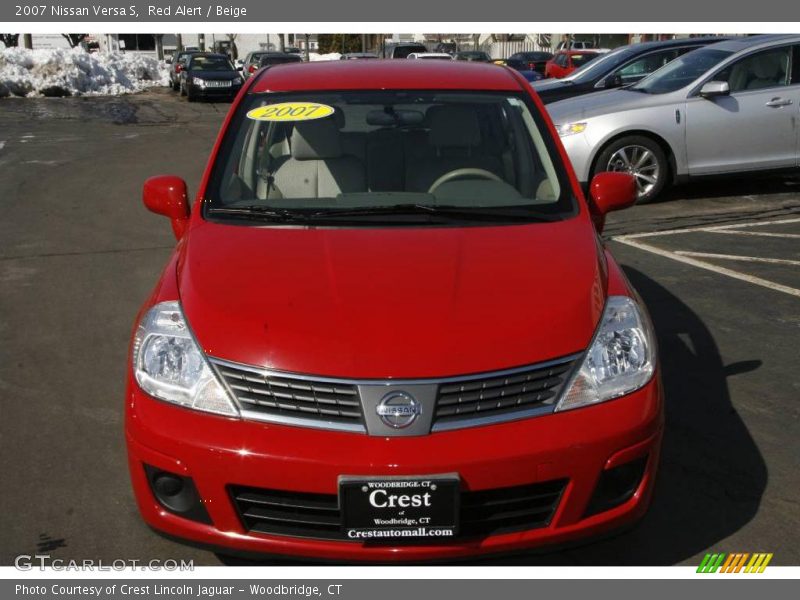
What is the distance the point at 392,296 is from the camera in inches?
123

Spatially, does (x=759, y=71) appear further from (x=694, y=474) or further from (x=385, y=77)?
(x=694, y=474)

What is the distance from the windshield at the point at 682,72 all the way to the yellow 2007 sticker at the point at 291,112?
657 cm

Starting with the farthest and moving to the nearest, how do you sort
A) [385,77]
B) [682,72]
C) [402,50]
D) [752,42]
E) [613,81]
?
[402,50] → [613,81] → [682,72] → [752,42] → [385,77]

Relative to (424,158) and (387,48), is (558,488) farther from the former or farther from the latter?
(387,48)

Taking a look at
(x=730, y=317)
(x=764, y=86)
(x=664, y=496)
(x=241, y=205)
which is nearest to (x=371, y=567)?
(x=664, y=496)

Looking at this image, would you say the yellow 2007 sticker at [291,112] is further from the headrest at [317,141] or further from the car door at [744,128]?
the car door at [744,128]

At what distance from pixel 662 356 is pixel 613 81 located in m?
9.22

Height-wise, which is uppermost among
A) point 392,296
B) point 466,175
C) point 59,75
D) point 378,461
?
point 466,175

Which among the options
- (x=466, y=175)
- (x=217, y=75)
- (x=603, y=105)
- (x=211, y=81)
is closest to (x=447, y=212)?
(x=466, y=175)

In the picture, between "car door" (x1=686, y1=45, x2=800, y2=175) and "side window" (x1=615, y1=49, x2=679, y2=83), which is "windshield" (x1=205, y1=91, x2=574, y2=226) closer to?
"car door" (x1=686, y1=45, x2=800, y2=175)

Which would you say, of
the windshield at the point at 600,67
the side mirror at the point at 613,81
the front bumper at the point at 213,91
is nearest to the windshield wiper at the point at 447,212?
the side mirror at the point at 613,81

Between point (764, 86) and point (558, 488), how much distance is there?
8.29m

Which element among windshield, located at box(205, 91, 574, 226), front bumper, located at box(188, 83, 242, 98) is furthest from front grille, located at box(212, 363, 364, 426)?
front bumper, located at box(188, 83, 242, 98)

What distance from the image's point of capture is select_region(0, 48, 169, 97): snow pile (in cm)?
3056
